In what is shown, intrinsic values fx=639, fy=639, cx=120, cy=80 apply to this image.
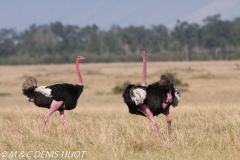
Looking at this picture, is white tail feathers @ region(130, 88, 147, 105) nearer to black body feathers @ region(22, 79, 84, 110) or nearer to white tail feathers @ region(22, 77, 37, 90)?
black body feathers @ region(22, 79, 84, 110)

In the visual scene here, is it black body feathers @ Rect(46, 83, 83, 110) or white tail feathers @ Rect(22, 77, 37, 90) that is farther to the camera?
white tail feathers @ Rect(22, 77, 37, 90)

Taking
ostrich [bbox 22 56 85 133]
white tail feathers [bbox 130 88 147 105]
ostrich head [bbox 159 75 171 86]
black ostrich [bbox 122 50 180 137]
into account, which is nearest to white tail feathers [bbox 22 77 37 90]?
ostrich [bbox 22 56 85 133]

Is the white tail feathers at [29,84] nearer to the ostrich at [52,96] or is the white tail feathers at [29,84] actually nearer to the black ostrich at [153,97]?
the ostrich at [52,96]

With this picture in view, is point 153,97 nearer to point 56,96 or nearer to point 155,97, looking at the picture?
point 155,97

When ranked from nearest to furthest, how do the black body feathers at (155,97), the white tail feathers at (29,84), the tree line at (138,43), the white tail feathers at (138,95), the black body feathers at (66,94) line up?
the white tail feathers at (138,95) → the black body feathers at (155,97) → the black body feathers at (66,94) → the white tail feathers at (29,84) → the tree line at (138,43)

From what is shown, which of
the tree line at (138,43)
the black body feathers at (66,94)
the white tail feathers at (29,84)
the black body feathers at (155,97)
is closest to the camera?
the black body feathers at (155,97)

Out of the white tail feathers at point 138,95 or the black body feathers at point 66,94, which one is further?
the black body feathers at point 66,94

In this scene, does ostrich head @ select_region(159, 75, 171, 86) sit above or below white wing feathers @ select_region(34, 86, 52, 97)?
above

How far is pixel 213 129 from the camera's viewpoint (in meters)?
9.28

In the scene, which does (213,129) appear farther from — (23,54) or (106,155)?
(23,54)

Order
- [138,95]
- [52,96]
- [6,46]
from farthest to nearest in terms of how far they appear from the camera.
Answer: [6,46] < [52,96] < [138,95]

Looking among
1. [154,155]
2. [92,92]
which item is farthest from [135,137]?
[92,92]

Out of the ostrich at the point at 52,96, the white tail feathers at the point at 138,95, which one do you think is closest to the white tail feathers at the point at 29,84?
the ostrich at the point at 52,96

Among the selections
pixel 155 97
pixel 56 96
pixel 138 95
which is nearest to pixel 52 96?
pixel 56 96
